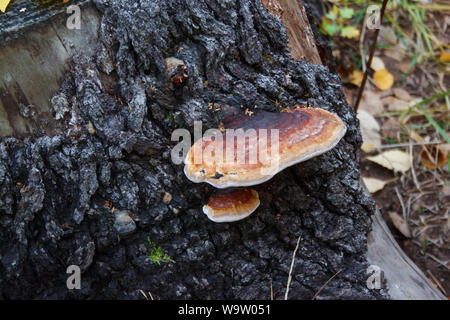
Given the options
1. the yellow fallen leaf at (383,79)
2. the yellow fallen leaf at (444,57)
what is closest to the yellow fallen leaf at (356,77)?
the yellow fallen leaf at (383,79)

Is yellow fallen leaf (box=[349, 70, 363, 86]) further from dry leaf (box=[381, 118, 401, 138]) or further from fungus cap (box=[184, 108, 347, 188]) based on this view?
fungus cap (box=[184, 108, 347, 188])

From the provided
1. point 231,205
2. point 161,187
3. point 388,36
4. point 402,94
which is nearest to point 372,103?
point 402,94

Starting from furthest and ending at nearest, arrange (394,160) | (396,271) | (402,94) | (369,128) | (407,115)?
(402,94) < (407,115) < (369,128) < (394,160) < (396,271)

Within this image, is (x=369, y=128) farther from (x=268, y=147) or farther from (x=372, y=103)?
(x=268, y=147)

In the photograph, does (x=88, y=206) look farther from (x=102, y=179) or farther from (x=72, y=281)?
(x=72, y=281)

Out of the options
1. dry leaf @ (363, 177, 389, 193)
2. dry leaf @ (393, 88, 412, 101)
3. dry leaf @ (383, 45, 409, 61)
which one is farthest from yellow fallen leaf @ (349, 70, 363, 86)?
dry leaf @ (363, 177, 389, 193)

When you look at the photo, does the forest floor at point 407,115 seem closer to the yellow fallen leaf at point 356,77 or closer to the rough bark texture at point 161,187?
the yellow fallen leaf at point 356,77

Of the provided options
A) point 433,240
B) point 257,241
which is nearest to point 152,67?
point 257,241
